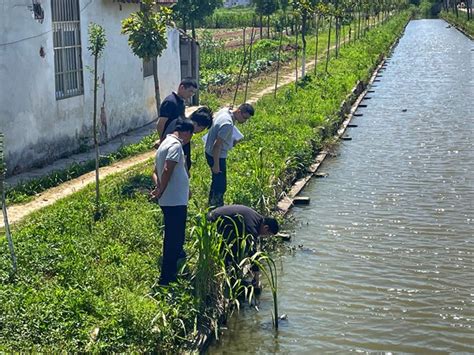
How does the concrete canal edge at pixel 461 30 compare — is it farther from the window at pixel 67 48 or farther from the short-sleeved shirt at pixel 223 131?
the short-sleeved shirt at pixel 223 131

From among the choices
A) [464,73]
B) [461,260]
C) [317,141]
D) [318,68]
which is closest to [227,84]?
[318,68]

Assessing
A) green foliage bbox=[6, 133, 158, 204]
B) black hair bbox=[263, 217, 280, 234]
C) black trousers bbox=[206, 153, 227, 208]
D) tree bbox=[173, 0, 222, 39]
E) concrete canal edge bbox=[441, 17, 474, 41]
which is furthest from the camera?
concrete canal edge bbox=[441, 17, 474, 41]

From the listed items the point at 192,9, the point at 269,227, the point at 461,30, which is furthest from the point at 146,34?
the point at 461,30

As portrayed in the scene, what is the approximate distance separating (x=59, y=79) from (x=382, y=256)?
7.01 m

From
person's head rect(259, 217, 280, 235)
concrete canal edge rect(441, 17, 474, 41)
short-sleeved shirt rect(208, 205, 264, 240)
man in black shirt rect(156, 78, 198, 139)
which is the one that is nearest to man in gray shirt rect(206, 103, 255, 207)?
man in black shirt rect(156, 78, 198, 139)

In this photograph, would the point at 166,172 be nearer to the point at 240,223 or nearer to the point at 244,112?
the point at 240,223

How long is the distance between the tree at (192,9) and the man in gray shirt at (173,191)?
939 inches

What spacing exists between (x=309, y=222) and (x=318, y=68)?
58.6 ft

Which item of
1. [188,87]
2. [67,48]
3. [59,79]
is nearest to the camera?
[188,87]

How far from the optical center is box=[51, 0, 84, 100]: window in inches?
543

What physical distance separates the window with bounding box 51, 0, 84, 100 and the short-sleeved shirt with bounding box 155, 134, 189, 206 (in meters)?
6.80

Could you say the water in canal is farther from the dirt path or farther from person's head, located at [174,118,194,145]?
the dirt path

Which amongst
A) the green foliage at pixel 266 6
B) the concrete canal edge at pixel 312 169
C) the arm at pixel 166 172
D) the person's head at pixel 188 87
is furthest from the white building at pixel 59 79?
the green foliage at pixel 266 6

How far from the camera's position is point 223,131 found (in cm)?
954
